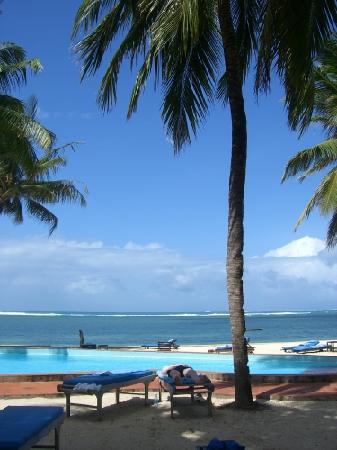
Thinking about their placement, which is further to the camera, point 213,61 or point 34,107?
point 34,107

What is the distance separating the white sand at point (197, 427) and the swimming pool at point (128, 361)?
869 centimetres

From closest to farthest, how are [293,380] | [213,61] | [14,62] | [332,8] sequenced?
[332,8] → [213,61] → [293,380] → [14,62]

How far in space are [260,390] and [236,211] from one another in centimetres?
345

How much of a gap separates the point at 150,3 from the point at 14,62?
15.3 ft

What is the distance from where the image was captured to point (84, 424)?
23.3ft

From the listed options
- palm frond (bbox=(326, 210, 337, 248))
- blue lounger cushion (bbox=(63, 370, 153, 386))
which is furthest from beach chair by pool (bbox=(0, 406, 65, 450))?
palm frond (bbox=(326, 210, 337, 248))

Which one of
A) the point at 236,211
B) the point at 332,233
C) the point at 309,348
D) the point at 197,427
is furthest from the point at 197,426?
the point at 309,348

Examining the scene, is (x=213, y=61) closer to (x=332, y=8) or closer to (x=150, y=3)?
(x=150, y=3)

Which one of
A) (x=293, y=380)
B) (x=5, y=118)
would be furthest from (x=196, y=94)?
(x=293, y=380)

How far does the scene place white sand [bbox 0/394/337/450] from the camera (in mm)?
6055

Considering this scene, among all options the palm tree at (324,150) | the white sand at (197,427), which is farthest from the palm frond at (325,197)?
the white sand at (197,427)

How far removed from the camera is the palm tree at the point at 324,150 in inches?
464

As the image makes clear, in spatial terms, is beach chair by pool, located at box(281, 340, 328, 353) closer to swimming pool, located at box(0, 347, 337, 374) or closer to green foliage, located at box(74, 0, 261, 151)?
swimming pool, located at box(0, 347, 337, 374)

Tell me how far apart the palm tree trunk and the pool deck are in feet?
3.33
